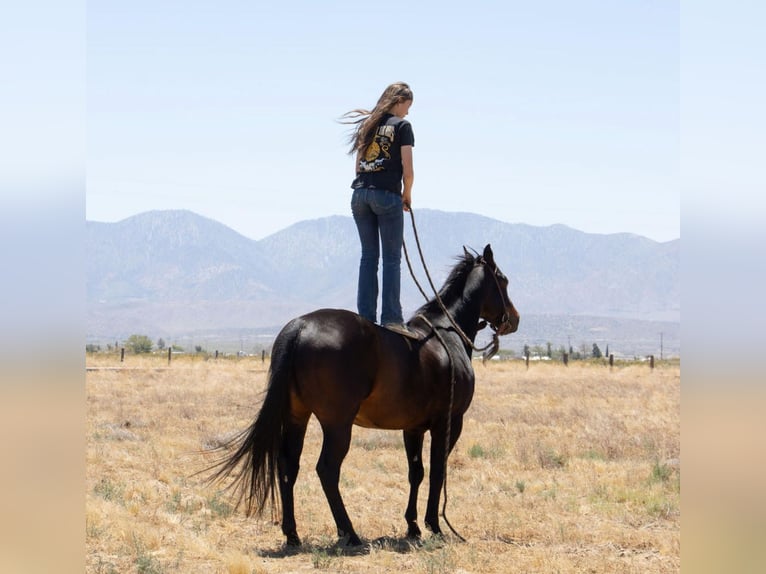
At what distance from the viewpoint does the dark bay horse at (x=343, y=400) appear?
7.38 meters

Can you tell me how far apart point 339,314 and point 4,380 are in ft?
16.8

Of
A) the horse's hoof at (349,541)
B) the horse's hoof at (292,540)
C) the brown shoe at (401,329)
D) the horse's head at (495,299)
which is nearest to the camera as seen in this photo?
the horse's hoof at (349,541)

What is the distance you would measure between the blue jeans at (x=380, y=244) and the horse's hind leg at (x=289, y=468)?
134cm

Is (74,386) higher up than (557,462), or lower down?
higher up

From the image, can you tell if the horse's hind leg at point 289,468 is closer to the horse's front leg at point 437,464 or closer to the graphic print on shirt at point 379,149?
the horse's front leg at point 437,464

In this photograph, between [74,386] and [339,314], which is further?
[339,314]

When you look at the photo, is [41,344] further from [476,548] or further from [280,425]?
[476,548]

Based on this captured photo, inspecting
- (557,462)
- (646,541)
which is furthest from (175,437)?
(646,541)

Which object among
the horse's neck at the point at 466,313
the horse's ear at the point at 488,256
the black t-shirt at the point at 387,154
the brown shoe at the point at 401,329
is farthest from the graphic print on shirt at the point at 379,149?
the horse's neck at the point at 466,313

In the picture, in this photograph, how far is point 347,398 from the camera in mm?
7379

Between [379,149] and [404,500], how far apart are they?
13.4 feet

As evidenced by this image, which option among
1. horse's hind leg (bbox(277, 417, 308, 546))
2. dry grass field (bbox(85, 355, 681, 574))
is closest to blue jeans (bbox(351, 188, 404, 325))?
horse's hind leg (bbox(277, 417, 308, 546))

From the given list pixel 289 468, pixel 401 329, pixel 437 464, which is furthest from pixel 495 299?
pixel 289 468

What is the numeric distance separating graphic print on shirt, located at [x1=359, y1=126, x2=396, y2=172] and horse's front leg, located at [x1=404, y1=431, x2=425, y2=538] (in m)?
2.46
